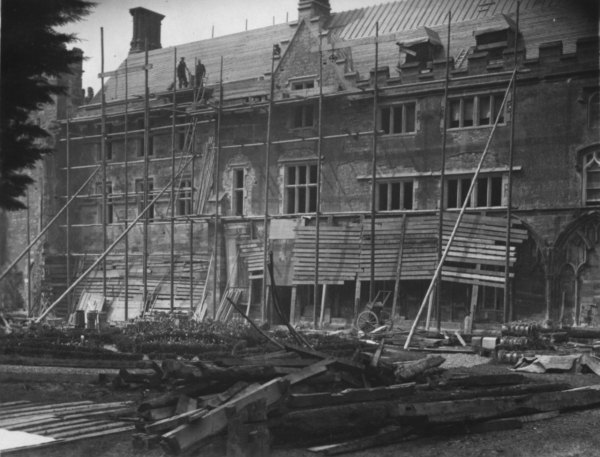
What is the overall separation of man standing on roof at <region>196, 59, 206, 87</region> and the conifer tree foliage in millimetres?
7121

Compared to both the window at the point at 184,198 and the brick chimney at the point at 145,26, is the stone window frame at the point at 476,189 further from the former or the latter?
the brick chimney at the point at 145,26

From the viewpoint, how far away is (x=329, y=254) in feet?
63.8

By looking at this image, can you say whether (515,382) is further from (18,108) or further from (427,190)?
(427,190)

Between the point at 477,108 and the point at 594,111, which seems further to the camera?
the point at 477,108

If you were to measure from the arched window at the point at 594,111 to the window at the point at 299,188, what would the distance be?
6.57 meters

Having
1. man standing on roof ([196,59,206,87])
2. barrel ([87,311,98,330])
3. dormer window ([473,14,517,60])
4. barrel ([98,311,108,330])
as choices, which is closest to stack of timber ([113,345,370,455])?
barrel ([87,311,98,330])

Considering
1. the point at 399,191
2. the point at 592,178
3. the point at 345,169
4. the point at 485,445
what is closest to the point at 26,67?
the point at 485,445

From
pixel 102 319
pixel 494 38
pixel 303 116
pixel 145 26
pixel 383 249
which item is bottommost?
pixel 102 319

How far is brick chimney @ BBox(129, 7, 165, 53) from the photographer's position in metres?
12.3

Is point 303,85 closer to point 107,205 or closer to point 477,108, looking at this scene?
point 477,108

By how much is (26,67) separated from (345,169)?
978 centimetres

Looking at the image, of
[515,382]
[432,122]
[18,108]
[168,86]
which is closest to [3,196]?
[18,108]

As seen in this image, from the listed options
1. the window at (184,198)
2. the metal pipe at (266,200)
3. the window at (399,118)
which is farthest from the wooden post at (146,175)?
the window at (399,118)

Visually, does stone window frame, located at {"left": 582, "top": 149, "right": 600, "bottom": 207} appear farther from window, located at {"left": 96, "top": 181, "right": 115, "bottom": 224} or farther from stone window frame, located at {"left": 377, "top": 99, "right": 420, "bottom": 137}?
window, located at {"left": 96, "top": 181, "right": 115, "bottom": 224}
